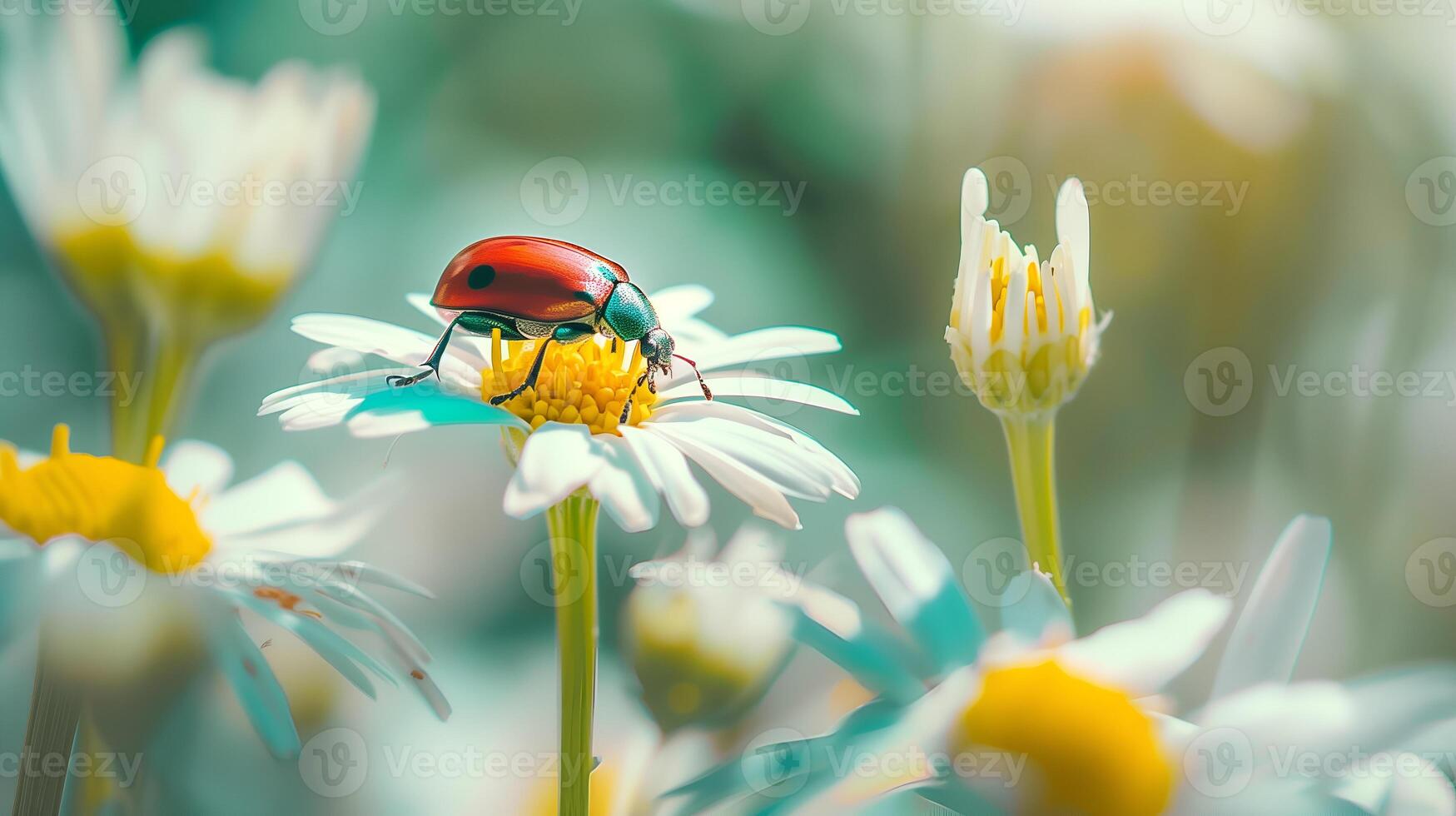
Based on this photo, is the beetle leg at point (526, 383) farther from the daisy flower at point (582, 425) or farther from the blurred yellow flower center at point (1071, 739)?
the blurred yellow flower center at point (1071, 739)

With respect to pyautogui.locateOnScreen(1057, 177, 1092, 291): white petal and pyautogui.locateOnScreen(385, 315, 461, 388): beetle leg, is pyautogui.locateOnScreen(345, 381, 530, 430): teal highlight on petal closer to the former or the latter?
pyautogui.locateOnScreen(385, 315, 461, 388): beetle leg

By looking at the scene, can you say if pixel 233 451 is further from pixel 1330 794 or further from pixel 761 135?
pixel 1330 794

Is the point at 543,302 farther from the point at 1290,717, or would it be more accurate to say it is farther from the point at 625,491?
the point at 1290,717

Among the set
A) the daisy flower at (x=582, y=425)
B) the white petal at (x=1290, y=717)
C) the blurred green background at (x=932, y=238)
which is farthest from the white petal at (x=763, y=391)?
the blurred green background at (x=932, y=238)

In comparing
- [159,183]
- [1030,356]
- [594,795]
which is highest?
[159,183]

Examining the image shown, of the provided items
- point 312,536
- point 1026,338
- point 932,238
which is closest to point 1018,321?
point 1026,338

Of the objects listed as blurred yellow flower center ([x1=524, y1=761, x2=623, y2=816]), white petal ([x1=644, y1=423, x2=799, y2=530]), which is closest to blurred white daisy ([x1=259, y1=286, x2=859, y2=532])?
white petal ([x1=644, y1=423, x2=799, y2=530])
